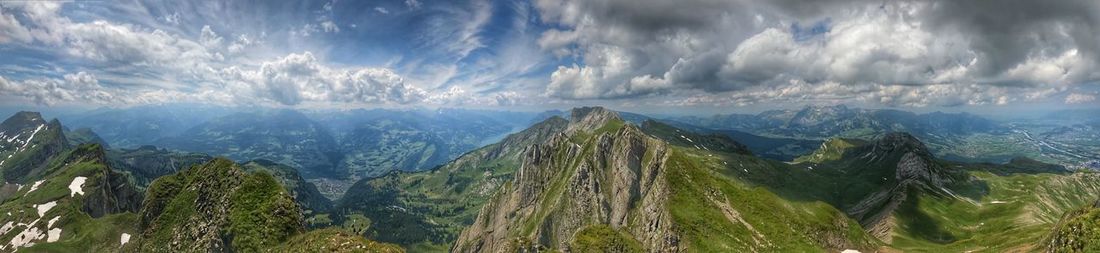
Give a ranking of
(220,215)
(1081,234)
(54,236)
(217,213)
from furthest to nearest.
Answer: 1. (54,236)
2. (217,213)
3. (220,215)
4. (1081,234)

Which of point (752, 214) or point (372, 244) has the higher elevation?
point (372, 244)

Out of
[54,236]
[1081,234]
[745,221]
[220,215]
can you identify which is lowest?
[54,236]

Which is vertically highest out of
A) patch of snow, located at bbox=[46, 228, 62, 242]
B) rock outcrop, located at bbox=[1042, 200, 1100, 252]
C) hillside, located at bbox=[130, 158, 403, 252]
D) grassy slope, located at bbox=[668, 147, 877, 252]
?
rock outcrop, located at bbox=[1042, 200, 1100, 252]

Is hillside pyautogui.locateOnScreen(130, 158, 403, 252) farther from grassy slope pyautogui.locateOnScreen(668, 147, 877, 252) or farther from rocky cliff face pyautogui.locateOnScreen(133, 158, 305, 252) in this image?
grassy slope pyautogui.locateOnScreen(668, 147, 877, 252)

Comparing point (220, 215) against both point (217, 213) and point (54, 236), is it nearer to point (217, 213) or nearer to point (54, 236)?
point (217, 213)

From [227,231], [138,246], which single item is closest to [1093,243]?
[227,231]

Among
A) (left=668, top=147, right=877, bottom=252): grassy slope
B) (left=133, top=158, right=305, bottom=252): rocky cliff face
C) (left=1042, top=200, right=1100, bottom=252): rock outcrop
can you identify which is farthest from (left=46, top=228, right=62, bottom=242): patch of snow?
(left=1042, top=200, right=1100, bottom=252): rock outcrop

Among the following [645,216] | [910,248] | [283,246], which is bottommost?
[910,248]

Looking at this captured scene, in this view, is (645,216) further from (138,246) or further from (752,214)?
(138,246)

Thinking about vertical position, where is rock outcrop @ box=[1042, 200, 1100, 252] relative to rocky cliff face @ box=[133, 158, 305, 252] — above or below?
above

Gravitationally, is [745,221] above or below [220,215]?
below

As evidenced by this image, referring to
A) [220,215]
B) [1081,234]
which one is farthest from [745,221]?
[220,215]
